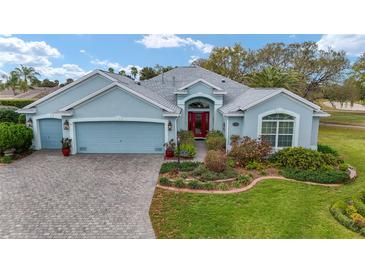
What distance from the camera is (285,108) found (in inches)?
526

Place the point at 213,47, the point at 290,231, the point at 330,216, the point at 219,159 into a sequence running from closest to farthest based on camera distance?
1. the point at 290,231
2. the point at 330,216
3. the point at 219,159
4. the point at 213,47

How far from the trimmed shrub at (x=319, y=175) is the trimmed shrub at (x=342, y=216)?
7.24 feet

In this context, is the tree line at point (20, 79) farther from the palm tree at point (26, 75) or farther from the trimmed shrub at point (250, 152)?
the trimmed shrub at point (250, 152)

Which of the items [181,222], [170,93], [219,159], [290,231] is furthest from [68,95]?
[290,231]

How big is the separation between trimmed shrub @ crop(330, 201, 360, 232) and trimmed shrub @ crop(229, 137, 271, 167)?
465cm

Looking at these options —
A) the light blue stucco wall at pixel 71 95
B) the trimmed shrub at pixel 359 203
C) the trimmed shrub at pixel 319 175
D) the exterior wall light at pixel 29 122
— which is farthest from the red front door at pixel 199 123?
the trimmed shrub at pixel 359 203

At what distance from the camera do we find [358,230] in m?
6.54

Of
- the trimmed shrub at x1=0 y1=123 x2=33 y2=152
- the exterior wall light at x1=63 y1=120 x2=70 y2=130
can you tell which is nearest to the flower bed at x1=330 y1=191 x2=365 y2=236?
the exterior wall light at x1=63 y1=120 x2=70 y2=130

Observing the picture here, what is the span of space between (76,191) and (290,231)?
7515 mm

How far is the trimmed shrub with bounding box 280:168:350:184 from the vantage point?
10198mm

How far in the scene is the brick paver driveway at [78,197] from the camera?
659cm

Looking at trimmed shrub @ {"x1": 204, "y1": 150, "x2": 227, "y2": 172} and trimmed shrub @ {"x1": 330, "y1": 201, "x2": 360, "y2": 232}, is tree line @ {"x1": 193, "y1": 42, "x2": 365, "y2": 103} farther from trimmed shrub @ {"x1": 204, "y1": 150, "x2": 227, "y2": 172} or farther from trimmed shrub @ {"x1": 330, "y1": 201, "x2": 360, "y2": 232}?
trimmed shrub @ {"x1": 330, "y1": 201, "x2": 360, "y2": 232}

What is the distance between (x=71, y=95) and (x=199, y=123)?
9.59 m
